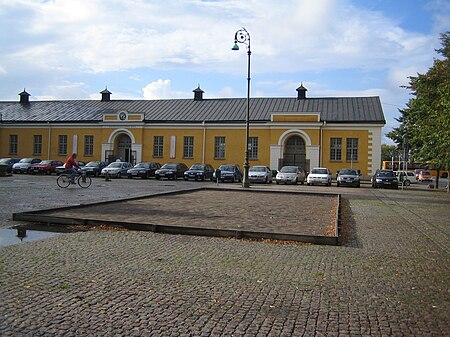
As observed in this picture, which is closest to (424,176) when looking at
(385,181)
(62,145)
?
(385,181)

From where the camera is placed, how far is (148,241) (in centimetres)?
878

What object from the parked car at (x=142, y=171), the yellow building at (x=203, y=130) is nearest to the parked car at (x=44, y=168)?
the parked car at (x=142, y=171)

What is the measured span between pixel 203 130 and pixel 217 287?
45.2 meters

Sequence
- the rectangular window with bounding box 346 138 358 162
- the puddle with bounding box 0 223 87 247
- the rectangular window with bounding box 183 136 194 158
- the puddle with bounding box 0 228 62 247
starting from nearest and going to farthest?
the puddle with bounding box 0 228 62 247 → the puddle with bounding box 0 223 87 247 → the rectangular window with bounding box 346 138 358 162 → the rectangular window with bounding box 183 136 194 158

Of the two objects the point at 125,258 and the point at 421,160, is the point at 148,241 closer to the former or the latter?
the point at 125,258

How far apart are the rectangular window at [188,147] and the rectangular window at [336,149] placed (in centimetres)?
1526

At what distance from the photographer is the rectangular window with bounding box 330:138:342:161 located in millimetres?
46781

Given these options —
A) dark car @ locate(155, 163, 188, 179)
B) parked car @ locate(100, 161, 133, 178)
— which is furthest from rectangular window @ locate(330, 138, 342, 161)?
parked car @ locate(100, 161, 133, 178)

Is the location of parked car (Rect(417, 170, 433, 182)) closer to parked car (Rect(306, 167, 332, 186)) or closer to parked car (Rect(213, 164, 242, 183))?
parked car (Rect(306, 167, 332, 186))

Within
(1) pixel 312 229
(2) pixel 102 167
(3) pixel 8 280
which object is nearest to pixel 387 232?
(1) pixel 312 229

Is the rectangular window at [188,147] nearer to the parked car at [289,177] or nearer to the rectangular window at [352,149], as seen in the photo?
the parked car at [289,177]

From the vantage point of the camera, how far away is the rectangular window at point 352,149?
46281mm

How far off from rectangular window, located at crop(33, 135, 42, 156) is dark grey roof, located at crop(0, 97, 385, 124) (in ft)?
6.79

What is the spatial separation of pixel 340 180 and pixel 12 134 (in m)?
41.4
